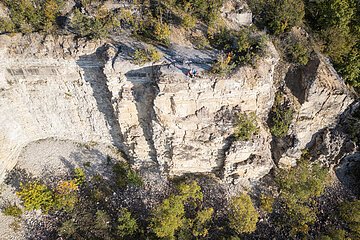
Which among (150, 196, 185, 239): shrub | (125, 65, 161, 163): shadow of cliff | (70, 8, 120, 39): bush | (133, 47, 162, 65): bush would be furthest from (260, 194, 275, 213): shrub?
(70, 8, 120, 39): bush

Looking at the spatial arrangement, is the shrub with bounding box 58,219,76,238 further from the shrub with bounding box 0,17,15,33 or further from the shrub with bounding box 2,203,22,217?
the shrub with bounding box 0,17,15,33

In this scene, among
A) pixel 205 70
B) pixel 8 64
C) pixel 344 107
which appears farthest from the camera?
pixel 344 107

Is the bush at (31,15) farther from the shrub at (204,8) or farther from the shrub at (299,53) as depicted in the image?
the shrub at (299,53)

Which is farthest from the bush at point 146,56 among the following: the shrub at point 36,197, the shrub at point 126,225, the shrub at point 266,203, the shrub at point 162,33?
the shrub at point 266,203

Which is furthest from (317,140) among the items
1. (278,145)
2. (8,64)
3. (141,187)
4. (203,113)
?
(8,64)

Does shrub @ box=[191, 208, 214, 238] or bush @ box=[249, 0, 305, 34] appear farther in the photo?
bush @ box=[249, 0, 305, 34]

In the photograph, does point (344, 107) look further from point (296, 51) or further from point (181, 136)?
point (181, 136)
